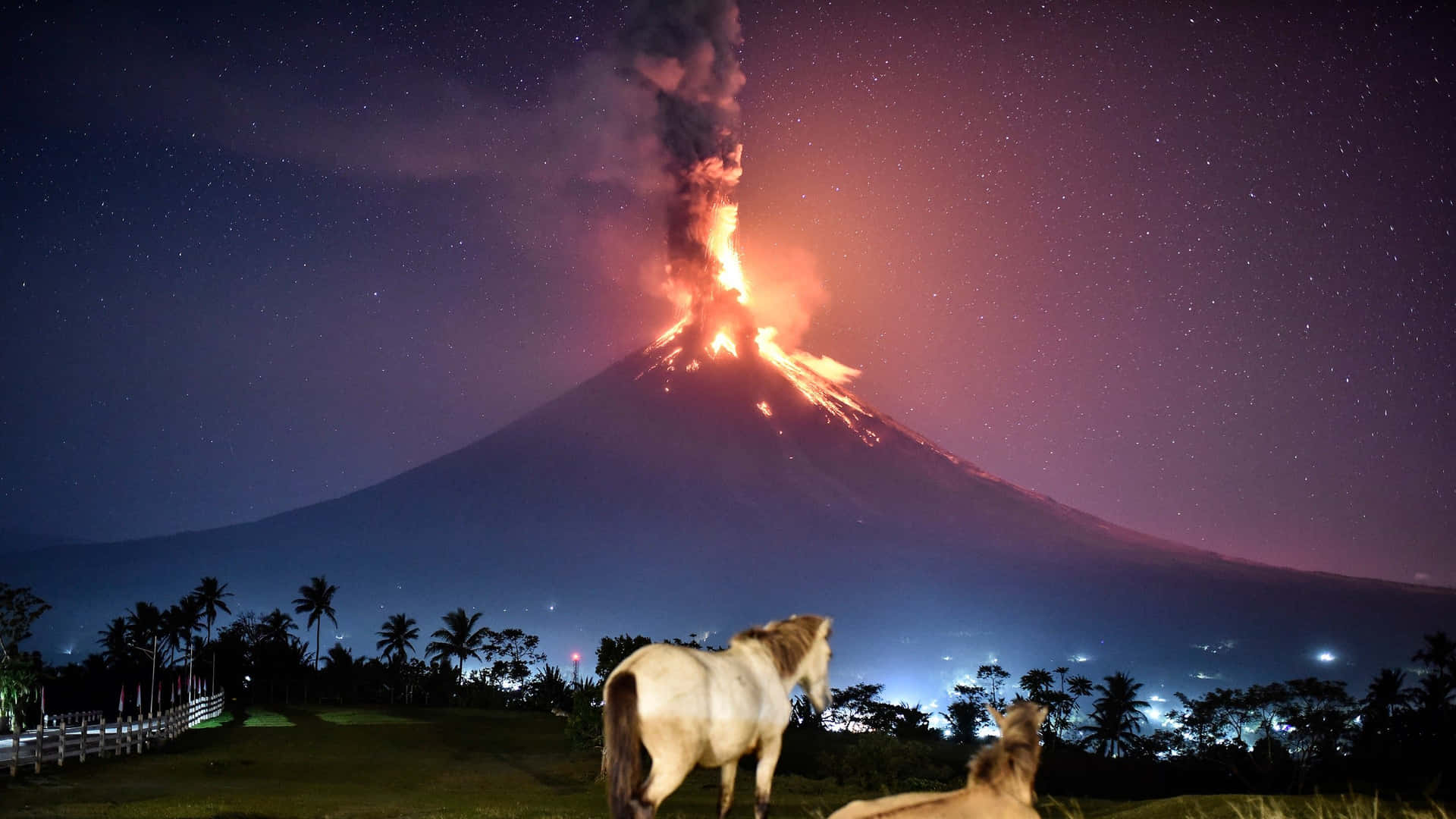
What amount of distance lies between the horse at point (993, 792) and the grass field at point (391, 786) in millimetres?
712

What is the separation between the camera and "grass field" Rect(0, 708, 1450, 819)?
12633mm

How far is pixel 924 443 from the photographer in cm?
17825

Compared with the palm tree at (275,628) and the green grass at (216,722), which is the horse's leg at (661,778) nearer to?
the green grass at (216,722)

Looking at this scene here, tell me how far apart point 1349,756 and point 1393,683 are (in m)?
22.0

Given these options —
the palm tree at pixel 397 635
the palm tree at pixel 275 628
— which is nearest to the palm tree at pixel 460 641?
the palm tree at pixel 397 635

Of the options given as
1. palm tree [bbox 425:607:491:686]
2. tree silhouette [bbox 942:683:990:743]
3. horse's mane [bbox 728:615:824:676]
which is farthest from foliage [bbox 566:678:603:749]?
palm tree [bbox 425:607:491:686]

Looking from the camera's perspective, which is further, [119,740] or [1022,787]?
[119,740]

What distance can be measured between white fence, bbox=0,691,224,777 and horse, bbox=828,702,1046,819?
834 inches

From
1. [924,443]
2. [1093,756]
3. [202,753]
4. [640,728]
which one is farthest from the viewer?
[924,443]

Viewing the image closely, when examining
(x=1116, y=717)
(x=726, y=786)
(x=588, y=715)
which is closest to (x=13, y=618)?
(x=588, y=715)

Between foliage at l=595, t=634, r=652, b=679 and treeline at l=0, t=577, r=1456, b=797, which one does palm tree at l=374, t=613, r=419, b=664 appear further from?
foliage at l=595, t=634, r=652, b=679

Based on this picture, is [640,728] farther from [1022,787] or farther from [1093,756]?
[1093,756]

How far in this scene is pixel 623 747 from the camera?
6.01 m

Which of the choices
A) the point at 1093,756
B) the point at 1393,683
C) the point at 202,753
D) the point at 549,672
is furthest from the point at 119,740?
the point at 1393,683
